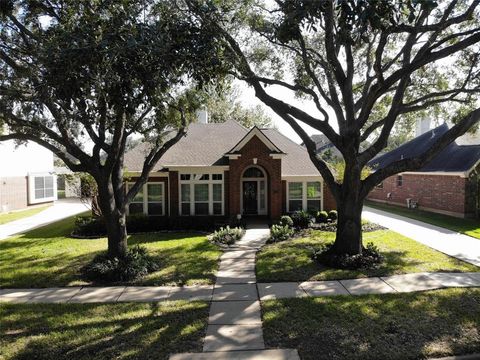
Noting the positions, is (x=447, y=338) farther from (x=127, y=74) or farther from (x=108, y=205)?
(x=108, y=205)

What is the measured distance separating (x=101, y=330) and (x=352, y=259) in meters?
7.35

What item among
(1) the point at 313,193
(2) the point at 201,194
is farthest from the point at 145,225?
(1) the point at 313,193

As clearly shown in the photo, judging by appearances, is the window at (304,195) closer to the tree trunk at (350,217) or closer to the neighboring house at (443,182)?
the neighboring house at (443,182)

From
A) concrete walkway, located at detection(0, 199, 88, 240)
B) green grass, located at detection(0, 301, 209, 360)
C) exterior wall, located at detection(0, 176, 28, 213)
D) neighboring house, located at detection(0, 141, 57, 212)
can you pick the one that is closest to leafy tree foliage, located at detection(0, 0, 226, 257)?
green grass, located at detection(0, 301, 209, 360)

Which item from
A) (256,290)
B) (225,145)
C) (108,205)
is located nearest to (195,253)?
(108,205)

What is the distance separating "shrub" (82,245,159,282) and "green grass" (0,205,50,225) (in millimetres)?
15232

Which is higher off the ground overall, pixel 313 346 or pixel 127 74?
pixel 127 74

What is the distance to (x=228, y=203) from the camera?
20.1m

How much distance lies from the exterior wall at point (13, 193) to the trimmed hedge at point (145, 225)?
12.3 m

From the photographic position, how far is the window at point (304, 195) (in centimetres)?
2069

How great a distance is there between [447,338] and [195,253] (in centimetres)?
876

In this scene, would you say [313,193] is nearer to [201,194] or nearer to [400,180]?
[201,194]

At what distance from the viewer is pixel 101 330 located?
707cm

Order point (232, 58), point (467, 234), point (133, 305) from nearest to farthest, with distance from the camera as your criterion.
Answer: point (133, 305) → point (232, 58) → point (467, 234)
